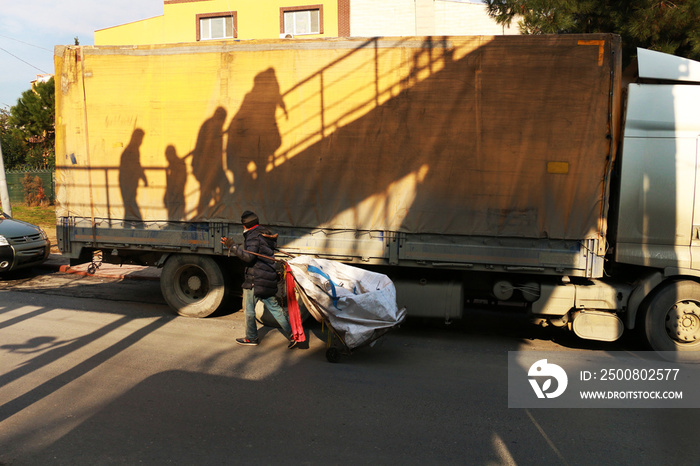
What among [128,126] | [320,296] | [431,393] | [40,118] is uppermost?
[40,118]

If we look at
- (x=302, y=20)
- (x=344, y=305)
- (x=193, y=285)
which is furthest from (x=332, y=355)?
A: (x=302, y=20)

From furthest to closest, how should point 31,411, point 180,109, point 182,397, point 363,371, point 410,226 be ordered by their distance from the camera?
point 180,109 → point 410,226 → point 363,371 → point 182,397 → point 31,411

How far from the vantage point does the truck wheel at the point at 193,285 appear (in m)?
8.59

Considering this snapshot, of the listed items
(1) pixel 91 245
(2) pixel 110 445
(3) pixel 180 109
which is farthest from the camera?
(1) pixel 91 245

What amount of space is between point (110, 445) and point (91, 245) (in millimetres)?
5300

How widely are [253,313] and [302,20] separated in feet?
54.2

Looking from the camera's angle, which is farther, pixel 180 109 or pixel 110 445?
pixel 180 109

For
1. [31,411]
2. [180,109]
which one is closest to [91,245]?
[180,109]

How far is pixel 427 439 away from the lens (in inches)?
180

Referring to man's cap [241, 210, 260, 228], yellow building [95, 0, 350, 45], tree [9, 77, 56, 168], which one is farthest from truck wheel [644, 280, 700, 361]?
tree [9, 77, 56, 168]

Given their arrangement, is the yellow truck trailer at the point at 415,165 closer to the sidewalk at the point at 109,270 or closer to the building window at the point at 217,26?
the sidewalk at the point at 109,270

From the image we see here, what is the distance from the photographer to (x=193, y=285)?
28.8 feet

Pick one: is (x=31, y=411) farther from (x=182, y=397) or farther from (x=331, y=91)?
(x=331, y=91)

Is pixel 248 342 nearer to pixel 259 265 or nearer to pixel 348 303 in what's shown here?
pixel 259 265
